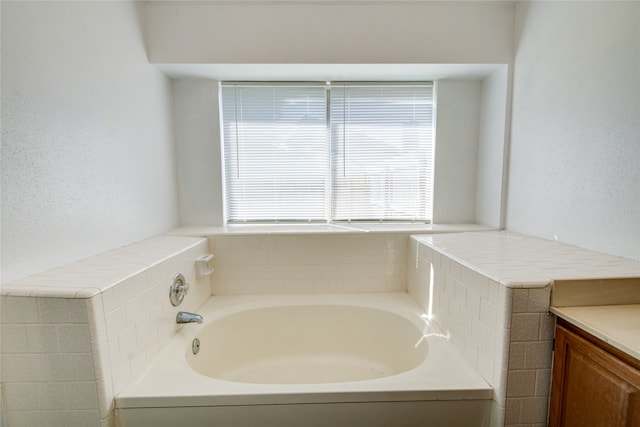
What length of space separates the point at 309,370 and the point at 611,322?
4.72ft

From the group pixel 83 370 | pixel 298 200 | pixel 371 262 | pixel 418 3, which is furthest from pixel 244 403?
pixel 418 3

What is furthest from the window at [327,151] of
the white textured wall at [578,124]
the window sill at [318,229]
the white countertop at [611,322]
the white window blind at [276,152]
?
the white countertop at [611,322]

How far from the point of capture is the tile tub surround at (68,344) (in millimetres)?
897

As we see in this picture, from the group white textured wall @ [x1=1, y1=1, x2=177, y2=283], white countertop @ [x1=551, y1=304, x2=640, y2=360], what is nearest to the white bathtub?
white countertop @ [x1=551, y1=304, x2=640, y2=360]

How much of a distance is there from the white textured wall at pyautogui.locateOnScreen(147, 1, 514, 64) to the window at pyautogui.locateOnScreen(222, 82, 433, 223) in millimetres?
372

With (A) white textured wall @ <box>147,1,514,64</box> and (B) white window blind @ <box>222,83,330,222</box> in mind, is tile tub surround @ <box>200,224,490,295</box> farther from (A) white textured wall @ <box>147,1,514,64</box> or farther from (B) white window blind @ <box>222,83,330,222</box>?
(A) white textured wall @ <box>147,1,514,64</box>

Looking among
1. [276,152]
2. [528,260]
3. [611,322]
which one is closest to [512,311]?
[611,322]

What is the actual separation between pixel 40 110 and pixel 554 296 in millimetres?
1943

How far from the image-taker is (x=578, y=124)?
53.6 inches

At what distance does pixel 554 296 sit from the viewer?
959 mm

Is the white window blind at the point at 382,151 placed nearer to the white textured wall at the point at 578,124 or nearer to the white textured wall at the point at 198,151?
the white textured wall at the point at 578,124

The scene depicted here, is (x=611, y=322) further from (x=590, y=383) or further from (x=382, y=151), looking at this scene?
(x=382, y=151)

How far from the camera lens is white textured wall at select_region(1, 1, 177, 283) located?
3.10 ft

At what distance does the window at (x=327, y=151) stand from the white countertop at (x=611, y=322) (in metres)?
1.34
